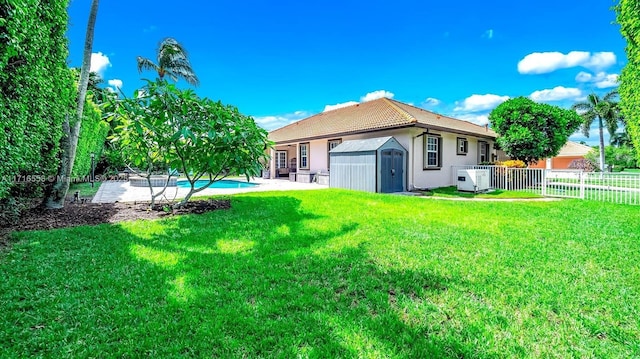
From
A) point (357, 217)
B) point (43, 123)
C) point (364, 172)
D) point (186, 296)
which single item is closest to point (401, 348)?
point (186, 296)

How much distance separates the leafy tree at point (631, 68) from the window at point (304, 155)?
15836 millimetres

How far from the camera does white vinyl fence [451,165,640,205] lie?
1026 centimetres

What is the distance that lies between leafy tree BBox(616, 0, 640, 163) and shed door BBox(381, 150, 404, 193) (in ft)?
24.5

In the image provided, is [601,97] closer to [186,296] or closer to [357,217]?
[357,217]

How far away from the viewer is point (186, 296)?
3.05 m

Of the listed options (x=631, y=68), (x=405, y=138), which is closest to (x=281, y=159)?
(x=405, y=138)

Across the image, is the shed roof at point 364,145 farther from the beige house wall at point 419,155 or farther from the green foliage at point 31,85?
the green foliage at point 31,85

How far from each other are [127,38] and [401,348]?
1598cm

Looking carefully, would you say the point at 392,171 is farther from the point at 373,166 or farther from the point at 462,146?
the point at 462,146

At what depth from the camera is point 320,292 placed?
3.20 meters

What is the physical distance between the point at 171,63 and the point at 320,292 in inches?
992

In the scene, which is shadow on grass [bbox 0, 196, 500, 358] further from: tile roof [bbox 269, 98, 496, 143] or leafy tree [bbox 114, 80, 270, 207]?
tile roof [bbox 269, 98, 496, 143]

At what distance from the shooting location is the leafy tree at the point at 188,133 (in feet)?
20.9

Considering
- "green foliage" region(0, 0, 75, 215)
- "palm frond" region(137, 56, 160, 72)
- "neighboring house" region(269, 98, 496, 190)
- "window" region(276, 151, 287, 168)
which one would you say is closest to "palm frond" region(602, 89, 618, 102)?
"neighboring house" region(269, 98, 496, 190)
